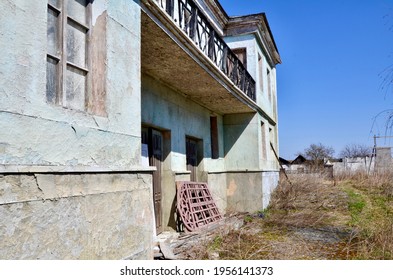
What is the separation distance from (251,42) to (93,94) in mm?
9869

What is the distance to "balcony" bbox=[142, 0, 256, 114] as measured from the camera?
5.41 meters

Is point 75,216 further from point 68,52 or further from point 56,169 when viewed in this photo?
point 68,52

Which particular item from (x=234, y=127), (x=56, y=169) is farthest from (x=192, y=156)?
(x=56, y=169)

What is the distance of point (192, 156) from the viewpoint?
408 inches

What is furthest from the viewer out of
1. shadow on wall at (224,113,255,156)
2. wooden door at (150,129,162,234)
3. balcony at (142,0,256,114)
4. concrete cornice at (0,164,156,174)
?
shadow on wall at (224,113,255,156)

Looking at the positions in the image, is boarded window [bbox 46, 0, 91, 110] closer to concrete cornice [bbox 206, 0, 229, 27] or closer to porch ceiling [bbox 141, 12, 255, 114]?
porch ceiling [bbox 141, 12, 255, 114]

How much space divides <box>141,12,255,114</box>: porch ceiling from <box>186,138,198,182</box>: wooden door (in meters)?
1.28

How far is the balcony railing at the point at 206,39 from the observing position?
20.7 feet

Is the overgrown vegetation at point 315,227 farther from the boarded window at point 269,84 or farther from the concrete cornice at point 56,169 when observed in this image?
the boarded window at point 269,84

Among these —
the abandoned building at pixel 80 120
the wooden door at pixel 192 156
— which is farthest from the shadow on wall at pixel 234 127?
the abandoned building at pixel 80 120

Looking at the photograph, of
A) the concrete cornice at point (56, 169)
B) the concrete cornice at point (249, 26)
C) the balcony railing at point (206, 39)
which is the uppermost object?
the concrete cornice at point (249, 26)

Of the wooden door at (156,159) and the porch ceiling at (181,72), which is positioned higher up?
the porch ceiling at (181,72)

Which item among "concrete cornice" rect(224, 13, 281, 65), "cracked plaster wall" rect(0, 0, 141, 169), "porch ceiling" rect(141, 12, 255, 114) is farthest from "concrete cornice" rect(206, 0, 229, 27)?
"cracked plaster wall" rect(0, 0, 141, 169)
